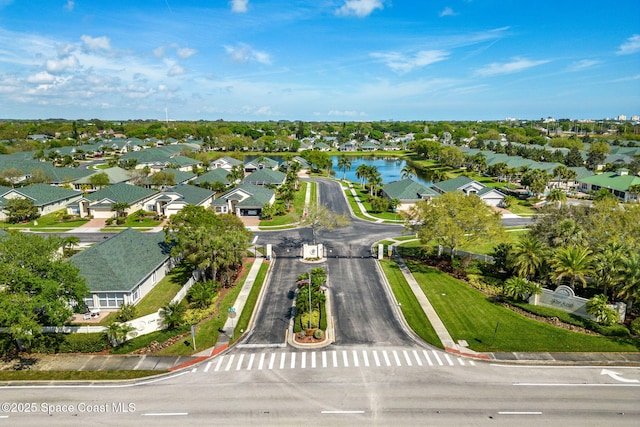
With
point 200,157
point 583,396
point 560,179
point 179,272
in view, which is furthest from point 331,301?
point 200,157

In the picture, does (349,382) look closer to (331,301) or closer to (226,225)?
(331,301)

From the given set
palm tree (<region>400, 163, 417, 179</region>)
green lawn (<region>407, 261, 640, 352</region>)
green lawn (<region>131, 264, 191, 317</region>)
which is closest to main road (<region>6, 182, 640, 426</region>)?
green lawn (<region>407, 261, 640, 352</region>)

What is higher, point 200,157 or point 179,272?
point 200,157

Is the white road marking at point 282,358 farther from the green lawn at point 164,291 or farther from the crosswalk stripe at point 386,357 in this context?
the green lawn at point 164,291

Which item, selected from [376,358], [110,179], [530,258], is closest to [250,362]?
[376,358]

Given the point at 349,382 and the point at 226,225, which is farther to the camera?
the point at 226,225

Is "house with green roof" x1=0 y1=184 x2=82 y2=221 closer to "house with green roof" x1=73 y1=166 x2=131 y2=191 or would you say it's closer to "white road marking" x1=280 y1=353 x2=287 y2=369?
"house with green roof" x1=73 y1=166 x2=131 y2=191
